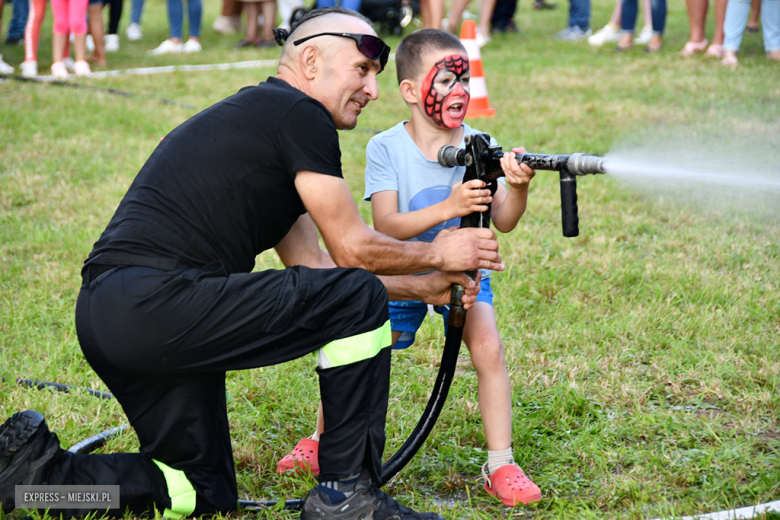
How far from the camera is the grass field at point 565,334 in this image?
298 cm

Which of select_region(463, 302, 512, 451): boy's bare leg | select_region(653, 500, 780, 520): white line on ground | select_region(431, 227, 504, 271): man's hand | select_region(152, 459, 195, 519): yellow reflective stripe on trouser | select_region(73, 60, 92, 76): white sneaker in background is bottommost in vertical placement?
select_region(653, 500, 780, 520): white line on ground

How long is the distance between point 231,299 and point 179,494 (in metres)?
0.77

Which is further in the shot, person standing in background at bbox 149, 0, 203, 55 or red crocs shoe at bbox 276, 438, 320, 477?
person standing in background at bbox 149, 0, 203, 55

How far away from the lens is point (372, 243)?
265 cm

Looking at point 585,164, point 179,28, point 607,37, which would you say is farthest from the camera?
point 179,28

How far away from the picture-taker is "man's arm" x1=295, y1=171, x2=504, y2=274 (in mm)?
2561

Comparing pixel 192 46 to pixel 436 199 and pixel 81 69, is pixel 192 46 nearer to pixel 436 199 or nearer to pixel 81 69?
pixel 81 69

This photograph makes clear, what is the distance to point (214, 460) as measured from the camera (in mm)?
2719

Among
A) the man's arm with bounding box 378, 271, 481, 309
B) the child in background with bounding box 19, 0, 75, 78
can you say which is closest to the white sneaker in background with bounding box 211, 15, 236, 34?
the child in background with bounding box 19, 0, 75, 78

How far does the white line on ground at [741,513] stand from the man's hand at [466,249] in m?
1.08

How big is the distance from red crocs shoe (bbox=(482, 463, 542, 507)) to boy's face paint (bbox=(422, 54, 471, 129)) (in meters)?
1.37

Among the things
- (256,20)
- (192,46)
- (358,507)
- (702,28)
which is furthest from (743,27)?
(358,507)

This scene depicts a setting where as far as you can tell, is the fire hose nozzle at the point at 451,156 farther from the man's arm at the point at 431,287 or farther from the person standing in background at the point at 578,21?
the person standing in background at the point at 578,21

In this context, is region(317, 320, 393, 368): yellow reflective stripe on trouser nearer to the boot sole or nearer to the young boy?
the young boy
